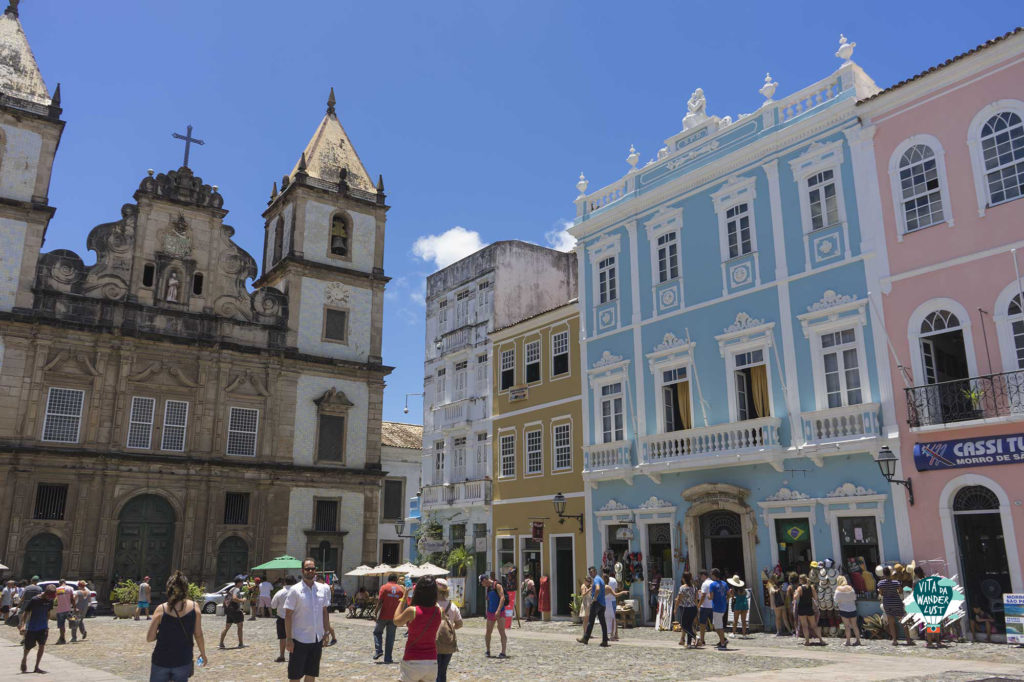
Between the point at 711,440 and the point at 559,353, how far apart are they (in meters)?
8.22

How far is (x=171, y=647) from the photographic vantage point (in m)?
8.09

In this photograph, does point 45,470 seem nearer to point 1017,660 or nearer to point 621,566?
point 621,566

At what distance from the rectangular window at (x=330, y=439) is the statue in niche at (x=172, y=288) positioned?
817cm

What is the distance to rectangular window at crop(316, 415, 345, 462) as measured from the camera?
37125 millimetres

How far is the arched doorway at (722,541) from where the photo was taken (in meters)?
21.8

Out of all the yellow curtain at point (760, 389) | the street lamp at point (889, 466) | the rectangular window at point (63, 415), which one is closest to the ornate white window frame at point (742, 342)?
the yellow curtain at point (760, 389)

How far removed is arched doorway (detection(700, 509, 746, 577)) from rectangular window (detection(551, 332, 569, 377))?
8.22 meters

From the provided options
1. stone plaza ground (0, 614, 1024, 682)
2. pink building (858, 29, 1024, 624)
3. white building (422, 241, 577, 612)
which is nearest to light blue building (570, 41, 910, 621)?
pink building (858, 29, 1024, 624)

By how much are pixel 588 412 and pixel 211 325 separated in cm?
1782

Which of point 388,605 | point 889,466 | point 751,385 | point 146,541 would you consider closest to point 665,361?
point 751,385

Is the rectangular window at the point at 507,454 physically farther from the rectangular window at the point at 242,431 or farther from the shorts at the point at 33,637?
the shorts at the point at 33,637

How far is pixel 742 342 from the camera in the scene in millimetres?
22375

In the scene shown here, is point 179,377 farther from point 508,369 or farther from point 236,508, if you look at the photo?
point 508,369

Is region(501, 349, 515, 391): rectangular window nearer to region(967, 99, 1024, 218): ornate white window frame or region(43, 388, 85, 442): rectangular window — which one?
region(43, 388, 85, 442): rectangular window
